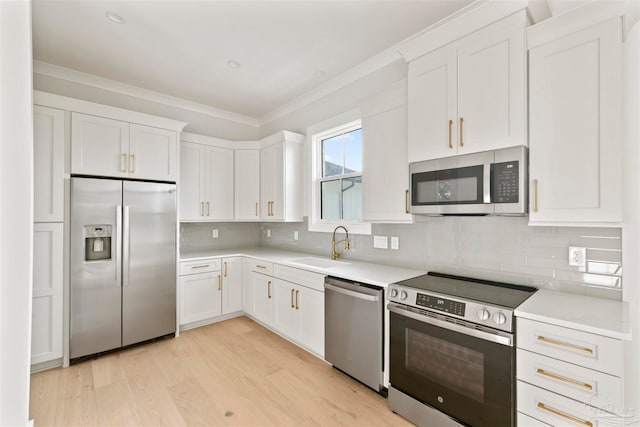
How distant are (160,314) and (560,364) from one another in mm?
3440

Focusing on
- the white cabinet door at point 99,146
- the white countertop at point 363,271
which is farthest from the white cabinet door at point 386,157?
the white cabinet door at point 99,146

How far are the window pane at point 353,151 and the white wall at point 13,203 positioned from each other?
284 cm

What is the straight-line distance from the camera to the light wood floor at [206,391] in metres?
2.04

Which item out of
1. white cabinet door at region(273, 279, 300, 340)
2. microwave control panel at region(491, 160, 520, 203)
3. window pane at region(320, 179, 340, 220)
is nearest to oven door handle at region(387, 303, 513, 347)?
microwave control panel at region(491, 160, 520, 203)

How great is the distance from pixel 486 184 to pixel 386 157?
870 mm

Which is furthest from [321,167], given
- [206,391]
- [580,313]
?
[580,313]

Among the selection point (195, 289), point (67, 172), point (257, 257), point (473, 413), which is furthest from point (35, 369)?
point (473, 413)

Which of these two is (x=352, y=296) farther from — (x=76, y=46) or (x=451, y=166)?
(x=76, y=46)

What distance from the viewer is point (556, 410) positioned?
1433mm

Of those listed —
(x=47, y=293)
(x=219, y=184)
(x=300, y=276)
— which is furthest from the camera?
(x=219, y=184)

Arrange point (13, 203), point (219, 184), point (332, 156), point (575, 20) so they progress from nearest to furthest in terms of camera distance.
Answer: point (13, 203), point (575, 20), point (332, 156), point (219, 184)

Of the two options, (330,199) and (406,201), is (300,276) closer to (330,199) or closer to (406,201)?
(330,199)

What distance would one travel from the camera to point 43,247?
264 cm

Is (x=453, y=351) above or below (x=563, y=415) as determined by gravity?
above
